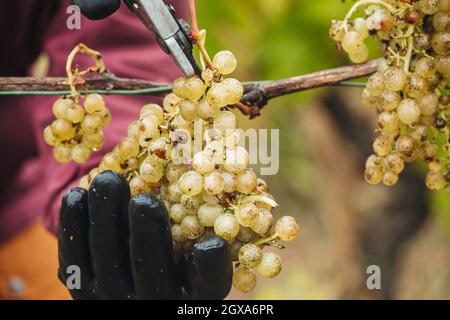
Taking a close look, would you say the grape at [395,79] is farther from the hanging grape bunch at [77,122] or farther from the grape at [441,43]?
the hanging grape bunch at [77,122]

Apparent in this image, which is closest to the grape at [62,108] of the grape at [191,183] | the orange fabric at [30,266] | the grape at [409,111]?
the grape at [191,183]

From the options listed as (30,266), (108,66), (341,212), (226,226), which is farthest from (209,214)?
(341,212)

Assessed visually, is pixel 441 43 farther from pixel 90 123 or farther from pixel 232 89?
pixel 90 123

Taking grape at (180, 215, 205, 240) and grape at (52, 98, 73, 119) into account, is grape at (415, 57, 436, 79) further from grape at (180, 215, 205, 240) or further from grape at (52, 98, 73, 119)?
grape at (52, 98, 73, 119)

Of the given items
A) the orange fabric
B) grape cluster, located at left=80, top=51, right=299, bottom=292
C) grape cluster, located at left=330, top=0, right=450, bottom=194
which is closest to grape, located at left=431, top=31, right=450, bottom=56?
grape cluster, located at left=330, top=0, right=450, bottom=194
